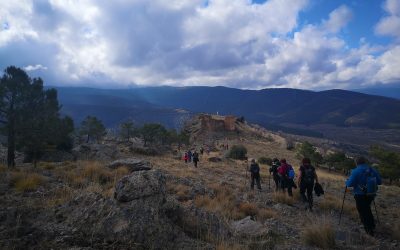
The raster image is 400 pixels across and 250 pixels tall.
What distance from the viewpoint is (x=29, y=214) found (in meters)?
6.93

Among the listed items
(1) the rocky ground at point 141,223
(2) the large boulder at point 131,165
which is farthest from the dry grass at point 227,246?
(2) the large boulder at point 131,165

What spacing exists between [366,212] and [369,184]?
2.62 feet

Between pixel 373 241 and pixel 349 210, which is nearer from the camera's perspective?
pixel 373 241

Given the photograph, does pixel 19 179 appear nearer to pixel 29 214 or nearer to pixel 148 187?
pixel 29 214

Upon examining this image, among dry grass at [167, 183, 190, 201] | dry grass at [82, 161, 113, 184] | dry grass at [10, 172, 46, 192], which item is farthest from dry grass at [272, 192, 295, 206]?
dry grass at [10, 172, 46, 192]

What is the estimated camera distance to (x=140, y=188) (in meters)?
7.51

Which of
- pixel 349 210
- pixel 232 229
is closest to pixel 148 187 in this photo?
pixel 232 229

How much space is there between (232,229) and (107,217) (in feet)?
10.1

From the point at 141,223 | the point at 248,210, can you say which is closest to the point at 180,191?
the point at 248,210

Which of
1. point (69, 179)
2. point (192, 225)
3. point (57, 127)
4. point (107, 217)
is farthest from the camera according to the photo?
point (57, 127)

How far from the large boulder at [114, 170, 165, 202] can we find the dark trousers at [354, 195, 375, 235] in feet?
18.6

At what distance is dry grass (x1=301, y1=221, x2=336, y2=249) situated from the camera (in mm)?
7443

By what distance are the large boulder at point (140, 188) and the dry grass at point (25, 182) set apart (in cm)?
426

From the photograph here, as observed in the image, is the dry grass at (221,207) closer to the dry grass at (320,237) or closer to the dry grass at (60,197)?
the dry grass at (320,237)
